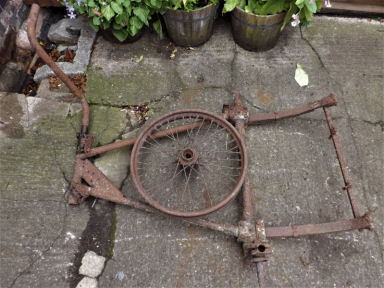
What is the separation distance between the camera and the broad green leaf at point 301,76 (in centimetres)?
369

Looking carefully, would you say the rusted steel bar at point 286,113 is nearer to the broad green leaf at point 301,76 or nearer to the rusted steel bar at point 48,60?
the broad green leaf at point 301,76

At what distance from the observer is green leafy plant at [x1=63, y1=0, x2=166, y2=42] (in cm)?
314

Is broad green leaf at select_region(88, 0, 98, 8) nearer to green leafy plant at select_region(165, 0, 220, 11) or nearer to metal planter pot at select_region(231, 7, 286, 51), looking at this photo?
green leafy plant at select_region(165, 0, 220, 11)

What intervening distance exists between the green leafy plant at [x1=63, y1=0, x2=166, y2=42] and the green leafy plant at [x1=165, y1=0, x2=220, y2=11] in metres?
0.11

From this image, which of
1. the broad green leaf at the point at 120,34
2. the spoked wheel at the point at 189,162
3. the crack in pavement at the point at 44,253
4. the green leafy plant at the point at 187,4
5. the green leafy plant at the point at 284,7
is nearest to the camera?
the crack in pavement at the point at 44,253


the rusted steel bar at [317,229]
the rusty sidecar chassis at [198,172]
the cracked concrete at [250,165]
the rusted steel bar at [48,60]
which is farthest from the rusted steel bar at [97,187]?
the rusted steel bar at [317,229]

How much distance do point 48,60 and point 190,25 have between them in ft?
5.85

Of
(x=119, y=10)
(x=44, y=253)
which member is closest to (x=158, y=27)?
(x=119, y=10)

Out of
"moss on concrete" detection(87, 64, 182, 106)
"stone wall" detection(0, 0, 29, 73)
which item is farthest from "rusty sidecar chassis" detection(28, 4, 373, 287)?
"stone wall" detection(0, 0, 29, 73)

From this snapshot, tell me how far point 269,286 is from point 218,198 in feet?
3.25

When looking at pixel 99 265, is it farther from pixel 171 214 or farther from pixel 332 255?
pixel 332 255

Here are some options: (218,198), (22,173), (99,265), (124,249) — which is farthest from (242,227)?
(22,173)

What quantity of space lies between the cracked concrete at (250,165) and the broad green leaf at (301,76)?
7cm

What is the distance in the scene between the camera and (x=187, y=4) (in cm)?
334
